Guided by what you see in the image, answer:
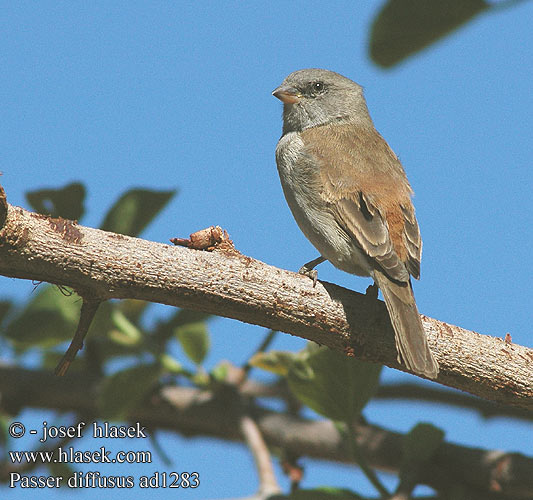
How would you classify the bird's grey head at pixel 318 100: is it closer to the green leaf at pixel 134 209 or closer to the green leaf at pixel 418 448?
the green leaf at pixel 134 209

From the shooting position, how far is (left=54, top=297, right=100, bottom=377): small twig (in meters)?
2.39

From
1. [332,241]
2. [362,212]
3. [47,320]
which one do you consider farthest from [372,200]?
[47,320]

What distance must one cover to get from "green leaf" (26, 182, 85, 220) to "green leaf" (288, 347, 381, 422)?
4.28 feet

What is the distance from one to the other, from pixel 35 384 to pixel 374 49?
3375 mm

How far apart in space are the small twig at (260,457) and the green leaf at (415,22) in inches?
84.7

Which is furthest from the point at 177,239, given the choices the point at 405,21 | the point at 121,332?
the point at 405,21

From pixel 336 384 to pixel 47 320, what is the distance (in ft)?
5.09

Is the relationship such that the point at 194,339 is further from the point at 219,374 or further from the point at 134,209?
the point at 134,209

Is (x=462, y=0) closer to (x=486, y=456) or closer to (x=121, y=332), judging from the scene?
(x=486, y=456)

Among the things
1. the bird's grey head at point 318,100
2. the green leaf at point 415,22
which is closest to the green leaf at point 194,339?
the bird's grey head at point 318,100

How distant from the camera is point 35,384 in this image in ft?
12.6

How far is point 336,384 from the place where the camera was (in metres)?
2.92

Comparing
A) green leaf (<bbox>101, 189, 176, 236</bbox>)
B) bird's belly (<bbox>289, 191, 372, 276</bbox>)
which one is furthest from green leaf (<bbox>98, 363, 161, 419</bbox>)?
bird's belly (<bbox>289, 191, 372, 276</bbox>)

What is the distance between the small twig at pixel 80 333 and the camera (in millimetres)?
2391
